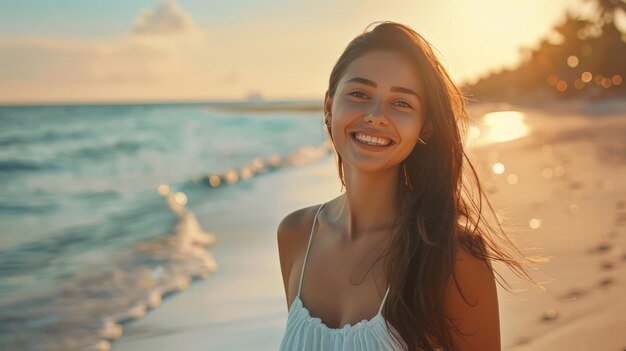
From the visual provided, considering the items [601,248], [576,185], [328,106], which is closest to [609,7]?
[576,185]

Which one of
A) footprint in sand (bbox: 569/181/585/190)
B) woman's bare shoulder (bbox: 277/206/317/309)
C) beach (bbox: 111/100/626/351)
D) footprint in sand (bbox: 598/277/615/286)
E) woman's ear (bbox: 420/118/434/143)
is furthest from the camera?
footprint in sand (bbox: 569/181/585/190)

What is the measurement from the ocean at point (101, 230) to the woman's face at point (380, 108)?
12.1ft

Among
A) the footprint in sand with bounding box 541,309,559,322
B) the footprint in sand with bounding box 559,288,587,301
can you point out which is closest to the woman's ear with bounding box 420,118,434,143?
the footprint in sand with bounding box 541,309,559,322

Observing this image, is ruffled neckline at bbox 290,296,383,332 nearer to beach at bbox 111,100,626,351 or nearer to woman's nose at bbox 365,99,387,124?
woman's nose at bbox 365,99,387,124

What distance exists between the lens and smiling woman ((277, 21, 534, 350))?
2.57m

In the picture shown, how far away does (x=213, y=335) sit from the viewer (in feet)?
18.1

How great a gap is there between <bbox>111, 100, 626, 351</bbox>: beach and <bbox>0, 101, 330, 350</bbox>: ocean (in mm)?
364

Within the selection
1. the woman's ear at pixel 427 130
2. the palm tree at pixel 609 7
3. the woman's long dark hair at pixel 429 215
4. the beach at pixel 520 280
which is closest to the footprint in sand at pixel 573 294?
the beach at pixel 520 280

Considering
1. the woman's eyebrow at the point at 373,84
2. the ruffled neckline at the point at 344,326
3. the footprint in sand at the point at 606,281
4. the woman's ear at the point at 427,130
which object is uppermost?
the woman's eyebrow at the point at 373,84

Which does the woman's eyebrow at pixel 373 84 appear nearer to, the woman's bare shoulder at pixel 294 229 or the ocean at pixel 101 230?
the woman's bare shoulder at pixel 294 229

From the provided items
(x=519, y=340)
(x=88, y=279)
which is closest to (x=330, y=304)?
(x=519, y=340)

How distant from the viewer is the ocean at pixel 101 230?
6.59 meters

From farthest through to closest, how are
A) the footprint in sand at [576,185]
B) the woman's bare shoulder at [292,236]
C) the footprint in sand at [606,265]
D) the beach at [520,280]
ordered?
the footprint in sand at [576,185] → the footprint in sand at [606,265] → the beach at [520,280] → the woman's bare shoulder at [292,236]

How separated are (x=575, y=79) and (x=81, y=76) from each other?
1475 inches
